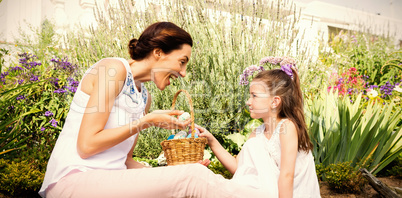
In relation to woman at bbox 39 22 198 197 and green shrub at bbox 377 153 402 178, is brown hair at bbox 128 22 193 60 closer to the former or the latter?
woman at bbox 39 22 198 197

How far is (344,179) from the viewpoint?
267cm

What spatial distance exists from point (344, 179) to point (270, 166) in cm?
106

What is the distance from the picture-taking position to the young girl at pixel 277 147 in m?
1.87

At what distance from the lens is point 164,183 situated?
1362 mm

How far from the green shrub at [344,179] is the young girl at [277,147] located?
2.38 feet

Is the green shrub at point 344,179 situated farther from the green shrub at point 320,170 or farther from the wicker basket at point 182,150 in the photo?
the wicker basket at point 182,150

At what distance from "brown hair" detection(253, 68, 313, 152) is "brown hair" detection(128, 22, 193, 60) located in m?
0.73

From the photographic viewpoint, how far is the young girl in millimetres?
1868

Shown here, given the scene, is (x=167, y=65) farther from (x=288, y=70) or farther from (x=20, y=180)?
(x=20, y=180)

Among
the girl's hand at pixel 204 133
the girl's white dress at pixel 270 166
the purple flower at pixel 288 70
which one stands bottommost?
the girl's white dress at pixel 270 166

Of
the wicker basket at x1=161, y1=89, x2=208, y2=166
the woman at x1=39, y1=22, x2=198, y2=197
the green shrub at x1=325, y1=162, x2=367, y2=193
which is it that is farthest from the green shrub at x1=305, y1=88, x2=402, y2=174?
the woman at x1=39, y1=22, x2=198, y2=197

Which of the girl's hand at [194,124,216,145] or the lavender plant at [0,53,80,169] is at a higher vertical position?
the girl's hand at [194,124,216,145]

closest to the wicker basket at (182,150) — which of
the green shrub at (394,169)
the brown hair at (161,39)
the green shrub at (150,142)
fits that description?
the brown hair at (161,39)

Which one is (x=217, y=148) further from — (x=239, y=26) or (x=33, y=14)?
(x=33, y=14)
